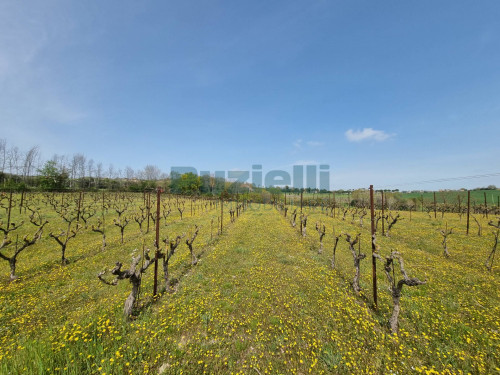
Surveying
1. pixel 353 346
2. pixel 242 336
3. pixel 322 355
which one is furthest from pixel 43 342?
pixel 353 346

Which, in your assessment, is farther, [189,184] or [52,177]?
[189,184]

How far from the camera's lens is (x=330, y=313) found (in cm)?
663

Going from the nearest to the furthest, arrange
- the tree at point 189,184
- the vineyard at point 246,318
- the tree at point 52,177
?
the vineyard at point 246,318 → the tree at point 52,177 → the tree at point 189,184

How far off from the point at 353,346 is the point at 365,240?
14803 mm

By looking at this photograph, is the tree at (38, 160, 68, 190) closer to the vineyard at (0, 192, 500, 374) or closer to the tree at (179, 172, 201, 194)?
the tree at (179, 172, 201, 194)

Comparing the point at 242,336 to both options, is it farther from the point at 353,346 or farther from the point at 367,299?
the point at 367,299

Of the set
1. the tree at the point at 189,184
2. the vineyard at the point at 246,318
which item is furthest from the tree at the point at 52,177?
the vineyard at the point at 246,318

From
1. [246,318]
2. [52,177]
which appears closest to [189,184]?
[52,177]

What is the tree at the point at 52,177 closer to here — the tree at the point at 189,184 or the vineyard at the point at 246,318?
the tree at the point at 189,184

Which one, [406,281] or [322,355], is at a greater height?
[406,281]

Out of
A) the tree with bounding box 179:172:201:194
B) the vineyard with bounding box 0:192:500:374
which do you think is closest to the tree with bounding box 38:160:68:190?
the tree with bounding box 179:172:201:194

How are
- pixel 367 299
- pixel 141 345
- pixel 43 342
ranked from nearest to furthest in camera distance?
pixel 43 342, pixel 141 345, pixel 367 299

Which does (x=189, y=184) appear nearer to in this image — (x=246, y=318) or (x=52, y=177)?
(x=52, y=177)

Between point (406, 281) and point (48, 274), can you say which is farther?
point (48, 274)
